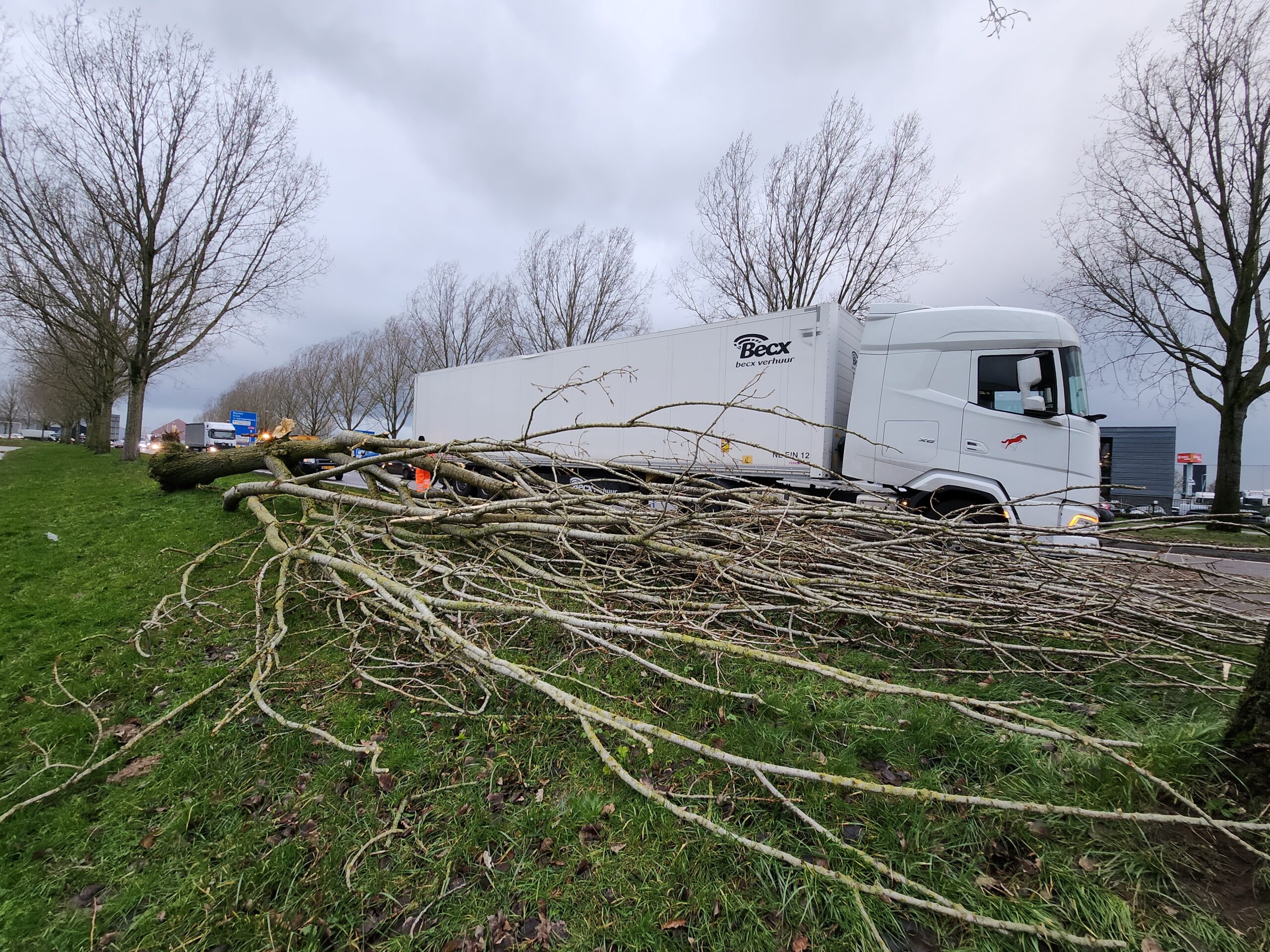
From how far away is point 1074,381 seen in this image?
19.6 ft

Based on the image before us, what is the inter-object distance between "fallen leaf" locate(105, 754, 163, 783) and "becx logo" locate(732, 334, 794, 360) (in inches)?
292

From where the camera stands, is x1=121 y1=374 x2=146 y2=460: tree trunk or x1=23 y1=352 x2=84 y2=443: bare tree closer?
x1=121 y1=374 x2=146 y2=460: tree trunk

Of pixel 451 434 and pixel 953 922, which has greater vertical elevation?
pixel 451 434

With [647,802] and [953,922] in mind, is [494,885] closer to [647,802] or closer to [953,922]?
[647,802]

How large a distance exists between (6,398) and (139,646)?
385 ft

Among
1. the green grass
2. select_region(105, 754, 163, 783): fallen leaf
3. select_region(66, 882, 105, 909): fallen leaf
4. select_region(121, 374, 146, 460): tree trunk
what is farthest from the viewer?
select_region(121, 374, 146, 460): tree trunk

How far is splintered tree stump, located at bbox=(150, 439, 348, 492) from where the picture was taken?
5754 mm

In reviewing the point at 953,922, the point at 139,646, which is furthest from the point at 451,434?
the point at 953,922

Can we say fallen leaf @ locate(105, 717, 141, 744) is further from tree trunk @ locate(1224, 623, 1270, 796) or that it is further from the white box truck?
the white box truck

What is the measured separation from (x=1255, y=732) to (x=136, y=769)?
4.22 metres

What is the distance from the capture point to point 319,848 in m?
1.77

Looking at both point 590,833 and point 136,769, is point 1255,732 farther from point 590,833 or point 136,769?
point 136,769

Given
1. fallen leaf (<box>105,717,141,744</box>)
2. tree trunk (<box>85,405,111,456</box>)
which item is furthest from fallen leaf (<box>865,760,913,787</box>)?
tree trunk (<box>85,405,111,456</box>)

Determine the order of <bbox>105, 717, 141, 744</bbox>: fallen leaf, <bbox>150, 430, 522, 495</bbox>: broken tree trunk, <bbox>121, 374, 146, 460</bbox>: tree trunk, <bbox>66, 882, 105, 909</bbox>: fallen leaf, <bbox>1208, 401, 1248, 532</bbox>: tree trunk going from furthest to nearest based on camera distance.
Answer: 1. <bbox>121, 374, 146, 460</bbox>: tree trunk
2. <bbox>1208, 401, 1248, 532</bbox>: tree trunk
3. <bbox>150, 430, 522, 495</bbox>: broken tree trunk
4. <bbox>105, 717, 141, 744</bbox>: fallen leaf
5. <bbox>66, 882, 105, 909</bbox>: fallen leaf
